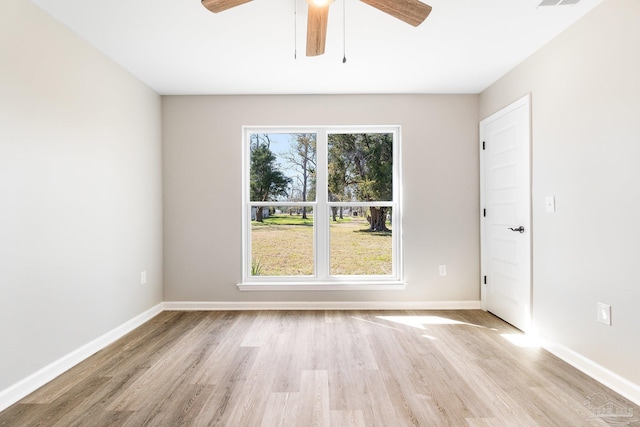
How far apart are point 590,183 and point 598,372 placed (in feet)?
4.13

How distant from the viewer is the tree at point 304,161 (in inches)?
155

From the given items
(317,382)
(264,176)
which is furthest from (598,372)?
(264,176)

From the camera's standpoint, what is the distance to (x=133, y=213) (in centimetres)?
326

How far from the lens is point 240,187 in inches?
150

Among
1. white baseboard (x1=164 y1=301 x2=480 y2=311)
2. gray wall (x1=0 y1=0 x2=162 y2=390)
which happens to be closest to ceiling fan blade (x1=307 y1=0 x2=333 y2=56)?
gray wall (x1=0 y1=0 x2=162 y2=390)

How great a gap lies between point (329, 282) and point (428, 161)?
1.80 m

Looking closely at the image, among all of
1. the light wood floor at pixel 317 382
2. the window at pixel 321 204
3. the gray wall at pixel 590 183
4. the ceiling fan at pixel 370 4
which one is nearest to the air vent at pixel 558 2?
the gray wall at pixel 590 183

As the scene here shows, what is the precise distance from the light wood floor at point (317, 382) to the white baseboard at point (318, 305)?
1.80ft

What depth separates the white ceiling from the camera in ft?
7.37

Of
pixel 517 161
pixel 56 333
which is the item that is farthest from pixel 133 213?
pixel 517 161

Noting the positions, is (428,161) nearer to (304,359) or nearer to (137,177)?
(304,359)

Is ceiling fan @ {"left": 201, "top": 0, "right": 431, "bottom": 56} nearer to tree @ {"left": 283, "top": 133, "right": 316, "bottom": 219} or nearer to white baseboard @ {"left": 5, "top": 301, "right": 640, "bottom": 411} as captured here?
tree @ {"left": 283, "top": 133, "right": 316, "bottom": 219}

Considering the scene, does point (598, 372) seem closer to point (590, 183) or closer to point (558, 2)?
point (590, 183)

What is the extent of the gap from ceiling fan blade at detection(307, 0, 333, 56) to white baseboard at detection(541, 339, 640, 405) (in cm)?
279
